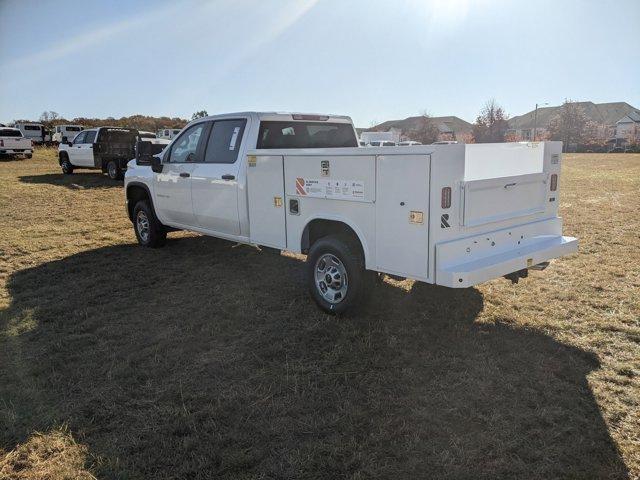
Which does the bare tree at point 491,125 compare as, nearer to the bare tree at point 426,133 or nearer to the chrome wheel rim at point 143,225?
the bare tree at point 426,133

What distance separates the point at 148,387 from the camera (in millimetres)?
3988

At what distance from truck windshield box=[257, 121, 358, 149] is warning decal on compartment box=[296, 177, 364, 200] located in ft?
4.07

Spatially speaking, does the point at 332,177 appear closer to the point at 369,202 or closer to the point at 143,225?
the point at 369,202

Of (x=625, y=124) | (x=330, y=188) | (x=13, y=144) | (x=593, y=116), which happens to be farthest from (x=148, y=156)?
(x=593, y=116)

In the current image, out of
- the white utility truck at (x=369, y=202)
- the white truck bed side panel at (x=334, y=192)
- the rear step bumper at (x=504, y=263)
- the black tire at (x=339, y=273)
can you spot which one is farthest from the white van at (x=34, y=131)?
the rear step bumper at (x=504, y=263)

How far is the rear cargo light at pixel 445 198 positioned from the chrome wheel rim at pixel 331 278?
3.95ft

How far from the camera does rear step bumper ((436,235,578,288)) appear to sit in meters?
4.23

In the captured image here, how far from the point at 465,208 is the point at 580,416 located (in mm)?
1764

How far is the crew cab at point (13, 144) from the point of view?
2880 cm

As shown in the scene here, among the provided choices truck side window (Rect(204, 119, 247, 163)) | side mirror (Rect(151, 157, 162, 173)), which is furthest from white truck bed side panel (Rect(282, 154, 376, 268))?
side mirror (Rect(151, 157, 162, 173))

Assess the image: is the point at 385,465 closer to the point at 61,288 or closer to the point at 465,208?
the point at 465,208

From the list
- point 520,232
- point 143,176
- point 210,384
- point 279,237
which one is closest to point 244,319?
point 279,237

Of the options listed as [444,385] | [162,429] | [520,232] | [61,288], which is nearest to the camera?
[162,429]

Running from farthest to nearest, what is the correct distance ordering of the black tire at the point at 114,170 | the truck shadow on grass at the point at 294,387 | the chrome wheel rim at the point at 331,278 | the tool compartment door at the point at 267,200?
the black tire at the point at 114,170
the tool compartment door at the point at 267,200
the chrome wheel rim at the point at 331,278
the truck shadow on grass at the point at 294,387
